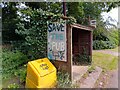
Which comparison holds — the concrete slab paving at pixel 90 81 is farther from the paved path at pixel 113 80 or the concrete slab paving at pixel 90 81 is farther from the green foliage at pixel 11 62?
the green foliage at pixel 11 62

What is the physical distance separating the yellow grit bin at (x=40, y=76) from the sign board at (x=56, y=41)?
63 cm

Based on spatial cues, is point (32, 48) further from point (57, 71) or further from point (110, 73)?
point (110, 73)

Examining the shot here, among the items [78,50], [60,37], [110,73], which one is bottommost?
[110,73]

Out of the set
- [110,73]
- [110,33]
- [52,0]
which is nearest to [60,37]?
[110,73]

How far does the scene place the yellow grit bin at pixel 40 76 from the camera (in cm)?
506

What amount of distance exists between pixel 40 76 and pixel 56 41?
1.53m

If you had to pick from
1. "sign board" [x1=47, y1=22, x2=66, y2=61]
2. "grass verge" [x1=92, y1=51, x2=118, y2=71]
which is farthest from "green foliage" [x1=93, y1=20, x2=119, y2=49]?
"sign board" [x1=47, y1=22, x2=66, y2=61]

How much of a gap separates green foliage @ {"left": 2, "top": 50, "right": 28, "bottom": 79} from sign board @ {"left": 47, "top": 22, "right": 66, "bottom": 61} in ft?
6.35

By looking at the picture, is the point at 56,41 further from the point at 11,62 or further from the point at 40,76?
the point at 11,62

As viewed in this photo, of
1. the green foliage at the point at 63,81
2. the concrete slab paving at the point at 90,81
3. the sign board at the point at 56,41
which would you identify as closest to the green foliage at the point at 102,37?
the concrete slab paving at the point at 90,81

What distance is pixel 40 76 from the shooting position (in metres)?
5.05

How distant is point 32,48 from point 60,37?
4.47 feet

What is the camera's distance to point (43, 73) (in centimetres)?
520

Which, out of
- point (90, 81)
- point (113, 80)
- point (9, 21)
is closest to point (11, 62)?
point (90, 81)
